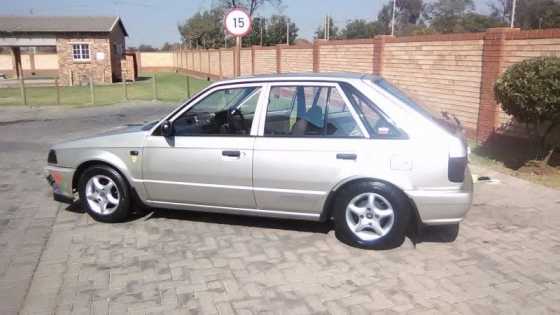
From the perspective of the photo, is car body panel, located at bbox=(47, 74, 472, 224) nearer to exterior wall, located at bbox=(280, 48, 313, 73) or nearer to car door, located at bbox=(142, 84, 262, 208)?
car door, located at bbox=(142, 84, 262, 208)

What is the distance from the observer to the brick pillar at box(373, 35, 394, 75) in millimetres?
14086

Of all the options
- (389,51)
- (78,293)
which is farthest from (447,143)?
(389,51)

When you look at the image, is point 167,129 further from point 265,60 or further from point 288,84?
point 265,60

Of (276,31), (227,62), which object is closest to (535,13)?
(227,62)

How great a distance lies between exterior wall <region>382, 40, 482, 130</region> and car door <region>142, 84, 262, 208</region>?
19.1ft

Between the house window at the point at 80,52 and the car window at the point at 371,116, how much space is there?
128 feet

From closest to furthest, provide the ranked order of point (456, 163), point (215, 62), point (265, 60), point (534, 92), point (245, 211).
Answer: point (456, 163), point (245, 211), point (534, 92), point (265, 60), point (215, 62)

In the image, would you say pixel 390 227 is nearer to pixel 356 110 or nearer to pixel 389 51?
pixel 356 110

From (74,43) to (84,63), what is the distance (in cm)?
160

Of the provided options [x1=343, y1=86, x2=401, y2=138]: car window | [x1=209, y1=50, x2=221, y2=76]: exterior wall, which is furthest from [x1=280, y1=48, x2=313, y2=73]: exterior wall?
[x1=209, y1=50, x2=221, y2=76]: exterior wall

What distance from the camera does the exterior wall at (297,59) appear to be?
20409 mm

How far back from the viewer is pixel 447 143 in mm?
4676

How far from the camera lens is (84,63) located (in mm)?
40125

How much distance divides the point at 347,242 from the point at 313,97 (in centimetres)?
144
